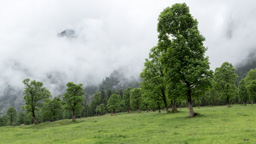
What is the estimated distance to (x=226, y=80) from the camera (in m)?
57.8

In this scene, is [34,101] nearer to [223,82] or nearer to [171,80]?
[171,80]

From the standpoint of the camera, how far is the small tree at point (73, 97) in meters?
64.3

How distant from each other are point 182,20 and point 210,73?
465 inches

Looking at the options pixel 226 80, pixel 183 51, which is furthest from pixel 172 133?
pixel 226 80

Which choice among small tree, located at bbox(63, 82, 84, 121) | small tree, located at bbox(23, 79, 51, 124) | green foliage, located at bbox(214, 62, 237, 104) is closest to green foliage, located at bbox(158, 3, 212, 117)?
green foliage, located at bbox(214, 62, 237, 104)

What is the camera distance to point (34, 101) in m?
63.7

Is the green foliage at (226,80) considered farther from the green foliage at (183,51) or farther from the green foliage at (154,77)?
the green foliage at (183,51)

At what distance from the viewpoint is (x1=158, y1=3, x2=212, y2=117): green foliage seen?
27.2 m

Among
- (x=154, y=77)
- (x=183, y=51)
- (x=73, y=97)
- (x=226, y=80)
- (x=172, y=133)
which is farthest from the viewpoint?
(x=73, y=97)

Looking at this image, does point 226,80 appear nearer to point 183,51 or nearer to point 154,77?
point 154,77

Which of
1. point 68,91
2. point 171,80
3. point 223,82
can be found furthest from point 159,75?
point 68,91

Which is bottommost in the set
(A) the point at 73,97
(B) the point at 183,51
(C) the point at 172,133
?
(C) the point at 172,133

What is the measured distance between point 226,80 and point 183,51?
132ft

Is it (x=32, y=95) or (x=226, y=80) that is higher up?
(x=226, y=80)
